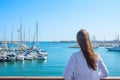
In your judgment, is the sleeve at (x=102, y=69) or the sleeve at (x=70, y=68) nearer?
the sleeve at (x=70, y=68)

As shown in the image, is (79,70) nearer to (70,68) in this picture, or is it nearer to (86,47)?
(70,68)

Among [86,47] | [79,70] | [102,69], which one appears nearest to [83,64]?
[79,70]

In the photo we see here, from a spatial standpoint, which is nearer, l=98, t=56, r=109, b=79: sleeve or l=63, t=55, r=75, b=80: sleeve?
l=63, t=55, r=75, b=80: sleeve

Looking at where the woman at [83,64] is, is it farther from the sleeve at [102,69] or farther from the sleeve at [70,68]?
the sleeve at [102,69]

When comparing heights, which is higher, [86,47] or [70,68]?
[86,47]

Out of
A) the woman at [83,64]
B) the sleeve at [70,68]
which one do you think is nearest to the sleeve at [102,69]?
the woman at [83,64]

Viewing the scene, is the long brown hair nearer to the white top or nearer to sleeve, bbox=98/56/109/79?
the white top

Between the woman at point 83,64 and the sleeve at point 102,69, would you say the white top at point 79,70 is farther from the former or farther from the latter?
the sleeve at point 102,69

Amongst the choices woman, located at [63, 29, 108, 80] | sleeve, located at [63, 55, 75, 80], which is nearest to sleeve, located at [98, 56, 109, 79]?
woman, located at [63, 29, 108, 80]

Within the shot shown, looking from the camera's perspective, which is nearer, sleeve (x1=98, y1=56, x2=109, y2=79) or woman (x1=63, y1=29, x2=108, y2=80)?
woman (x1=63, y1=29, x2=108, y2=80)

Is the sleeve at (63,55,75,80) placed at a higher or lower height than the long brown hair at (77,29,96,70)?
lower

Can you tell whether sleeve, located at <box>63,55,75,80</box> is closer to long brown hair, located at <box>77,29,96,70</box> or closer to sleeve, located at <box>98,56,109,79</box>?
long brown hair, located at <box>77,29,96,70</box>

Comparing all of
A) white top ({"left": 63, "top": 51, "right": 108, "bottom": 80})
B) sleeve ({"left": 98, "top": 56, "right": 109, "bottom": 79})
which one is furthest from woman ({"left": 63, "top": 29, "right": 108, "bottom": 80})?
sleeve ({"left": 98, "top": 56, "right": 109, "bottom": 79})

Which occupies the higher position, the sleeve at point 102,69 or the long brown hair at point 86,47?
the long brown hair at point 86,47
